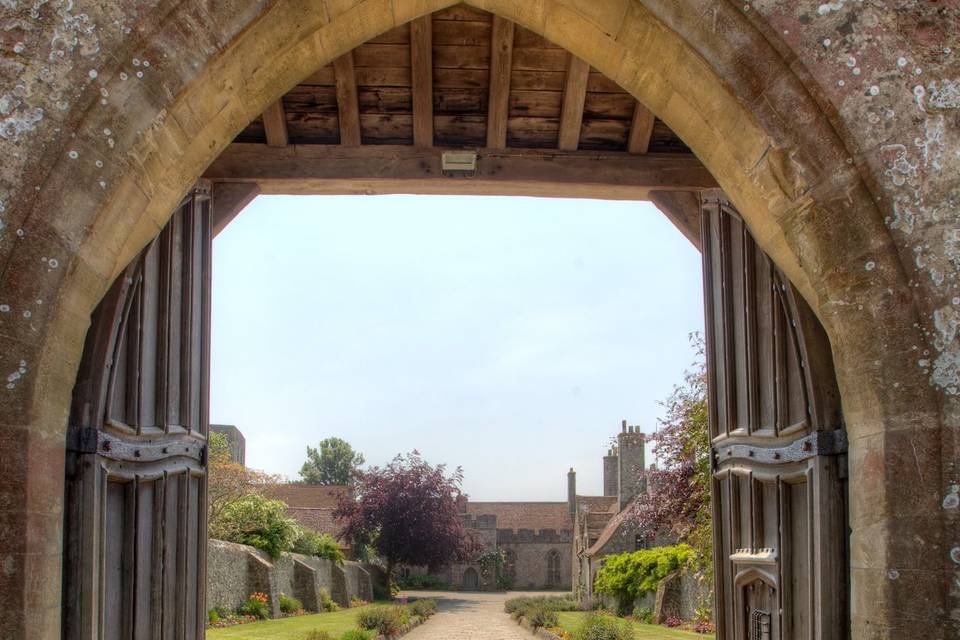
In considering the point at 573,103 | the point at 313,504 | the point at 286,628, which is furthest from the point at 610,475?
the point at 573,103

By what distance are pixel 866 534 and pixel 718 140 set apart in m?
1.71

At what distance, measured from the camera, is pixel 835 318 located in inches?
146

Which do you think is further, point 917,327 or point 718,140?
point 718,140

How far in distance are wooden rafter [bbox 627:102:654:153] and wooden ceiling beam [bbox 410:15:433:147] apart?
1.32 metres

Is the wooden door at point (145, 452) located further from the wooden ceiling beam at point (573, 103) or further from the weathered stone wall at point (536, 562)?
the weathered stone wall at point (536, 562)

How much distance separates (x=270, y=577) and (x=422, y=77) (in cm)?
2054

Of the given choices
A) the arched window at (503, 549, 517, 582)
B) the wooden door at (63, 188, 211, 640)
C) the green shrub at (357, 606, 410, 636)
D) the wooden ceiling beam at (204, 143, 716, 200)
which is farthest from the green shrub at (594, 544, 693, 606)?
the arched window at (503, 549, 517, 582)

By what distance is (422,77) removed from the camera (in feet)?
19.6

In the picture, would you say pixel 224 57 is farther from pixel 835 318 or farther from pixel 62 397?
pixel 835 318

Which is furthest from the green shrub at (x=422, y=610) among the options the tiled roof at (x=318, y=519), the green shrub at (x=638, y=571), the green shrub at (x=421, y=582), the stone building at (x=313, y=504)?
the green shrub at (x=421, y=582)

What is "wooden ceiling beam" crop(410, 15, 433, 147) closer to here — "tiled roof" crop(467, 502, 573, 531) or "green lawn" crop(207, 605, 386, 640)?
"green lawn" crop(207, 605, 386, 640)

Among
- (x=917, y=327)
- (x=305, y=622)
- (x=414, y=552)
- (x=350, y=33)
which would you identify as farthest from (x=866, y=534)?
(x=414, y=552)

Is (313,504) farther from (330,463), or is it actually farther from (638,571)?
(638,571)

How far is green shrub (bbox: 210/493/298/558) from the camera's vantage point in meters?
25.4
